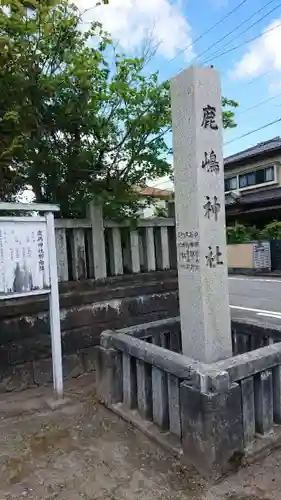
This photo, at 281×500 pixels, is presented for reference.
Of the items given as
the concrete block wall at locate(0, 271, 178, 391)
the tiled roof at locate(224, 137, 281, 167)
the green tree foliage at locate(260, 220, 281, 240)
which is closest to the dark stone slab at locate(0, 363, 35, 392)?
the concrete block wall at locate(0, 271, 178, 391)

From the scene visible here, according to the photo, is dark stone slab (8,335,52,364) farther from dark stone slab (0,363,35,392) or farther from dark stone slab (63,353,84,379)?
dark stone slab (63,353,84,379)

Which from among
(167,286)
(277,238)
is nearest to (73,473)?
(167,286)

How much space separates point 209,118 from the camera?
2908 millimetres

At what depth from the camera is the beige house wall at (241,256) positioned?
1823 centimetres

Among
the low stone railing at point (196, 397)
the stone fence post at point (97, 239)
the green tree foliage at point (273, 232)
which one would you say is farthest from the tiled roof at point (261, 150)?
the low stone railing at point (196, 397)

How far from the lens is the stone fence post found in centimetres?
441

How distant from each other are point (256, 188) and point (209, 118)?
68.8 ft

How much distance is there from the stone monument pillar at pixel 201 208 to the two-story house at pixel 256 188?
56.2ft

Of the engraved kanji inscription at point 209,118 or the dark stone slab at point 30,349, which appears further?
the dark stone slab at point 30,349

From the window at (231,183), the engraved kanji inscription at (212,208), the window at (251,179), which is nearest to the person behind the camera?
the engraved kanji inscription at (212,208)

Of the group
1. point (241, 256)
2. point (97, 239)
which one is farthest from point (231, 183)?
point (97, 239)

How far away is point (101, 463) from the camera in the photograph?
2.62 metres

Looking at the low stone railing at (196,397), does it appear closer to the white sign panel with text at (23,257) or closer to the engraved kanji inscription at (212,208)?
the white sign panel with text at (23,257)

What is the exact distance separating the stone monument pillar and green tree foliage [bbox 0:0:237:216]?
4.67 ft
